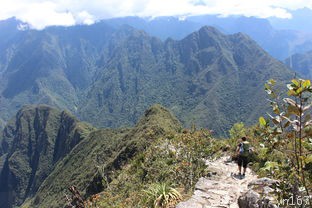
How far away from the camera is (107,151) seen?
88.2m

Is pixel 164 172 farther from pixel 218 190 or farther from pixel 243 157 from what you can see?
pixel 218 190

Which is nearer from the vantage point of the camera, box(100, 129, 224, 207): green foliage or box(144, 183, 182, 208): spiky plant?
box(144, 183, 182, 208): spiky plant

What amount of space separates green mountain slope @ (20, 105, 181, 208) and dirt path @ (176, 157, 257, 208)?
24.6 feet

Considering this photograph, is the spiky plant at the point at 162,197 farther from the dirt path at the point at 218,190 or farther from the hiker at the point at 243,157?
the hiker at the point at 243,157

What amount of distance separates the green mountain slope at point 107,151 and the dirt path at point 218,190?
24.6 feet

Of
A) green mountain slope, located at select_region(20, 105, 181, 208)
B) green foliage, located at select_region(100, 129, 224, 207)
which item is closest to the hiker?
green foliage, located at select_region(100, 129, 224, 207)

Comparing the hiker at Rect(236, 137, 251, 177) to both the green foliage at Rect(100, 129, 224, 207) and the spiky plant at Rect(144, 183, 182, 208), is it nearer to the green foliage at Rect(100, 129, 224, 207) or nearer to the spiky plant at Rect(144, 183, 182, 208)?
the green foliage at Rect(100, 129, 224, 207)

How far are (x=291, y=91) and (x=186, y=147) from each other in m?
20.5

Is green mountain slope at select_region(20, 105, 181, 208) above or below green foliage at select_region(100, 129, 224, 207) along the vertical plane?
below

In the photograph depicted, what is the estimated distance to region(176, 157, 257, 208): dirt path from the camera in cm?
1433

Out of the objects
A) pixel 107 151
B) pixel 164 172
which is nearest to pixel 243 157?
pixel 164 172

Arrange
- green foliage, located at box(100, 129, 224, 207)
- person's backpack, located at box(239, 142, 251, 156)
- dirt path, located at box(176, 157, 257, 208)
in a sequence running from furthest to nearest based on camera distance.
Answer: person's backpack, located at box(239, 142, 251, 156), green foliage, located at box(100, 129, 224, 207), dirt path, located at box(176, 157, 257, 208)

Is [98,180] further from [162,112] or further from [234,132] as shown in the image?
[162,112]

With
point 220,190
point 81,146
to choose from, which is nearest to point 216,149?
point 220,190
